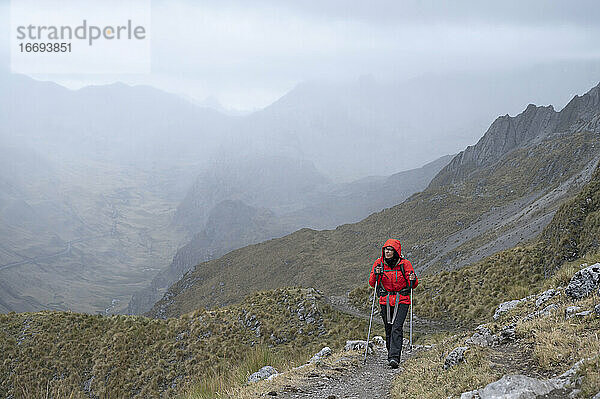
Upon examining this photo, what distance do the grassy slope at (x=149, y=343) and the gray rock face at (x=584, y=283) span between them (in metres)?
14.8

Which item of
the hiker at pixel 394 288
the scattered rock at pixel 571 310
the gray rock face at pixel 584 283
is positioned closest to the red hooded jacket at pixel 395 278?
the hiker at pixel 394 288

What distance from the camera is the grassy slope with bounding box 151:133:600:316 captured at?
78.2 m

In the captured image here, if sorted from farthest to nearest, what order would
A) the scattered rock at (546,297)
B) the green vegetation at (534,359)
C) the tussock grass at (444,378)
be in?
1. the scattered rock at (546,297)
2. the tussock grass at (444,378)
3. the green vegetation at (534,359)

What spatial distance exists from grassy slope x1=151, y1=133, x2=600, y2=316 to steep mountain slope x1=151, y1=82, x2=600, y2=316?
0.25 metres

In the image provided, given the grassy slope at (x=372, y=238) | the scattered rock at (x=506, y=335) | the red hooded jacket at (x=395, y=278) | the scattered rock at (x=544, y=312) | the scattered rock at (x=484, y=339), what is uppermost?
the red hooded jacket at (x=395, y=278)

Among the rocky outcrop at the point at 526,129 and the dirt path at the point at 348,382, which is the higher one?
the rocky outcrop at the point at 526,129

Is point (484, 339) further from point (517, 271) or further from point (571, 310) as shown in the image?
point (517, 271)

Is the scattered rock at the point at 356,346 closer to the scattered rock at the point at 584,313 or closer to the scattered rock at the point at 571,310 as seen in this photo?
the scattered rock at the point at 571,310

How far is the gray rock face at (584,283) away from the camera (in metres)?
9.45

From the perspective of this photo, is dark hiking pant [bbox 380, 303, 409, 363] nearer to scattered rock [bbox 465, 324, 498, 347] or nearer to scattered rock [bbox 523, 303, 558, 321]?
scattered rock [bbox 465, 324, 498, 347]

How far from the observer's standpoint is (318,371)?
Result: 11234 mm

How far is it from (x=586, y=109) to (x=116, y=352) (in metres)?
131

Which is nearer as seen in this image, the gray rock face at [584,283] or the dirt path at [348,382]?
the dirt path at [348,382]

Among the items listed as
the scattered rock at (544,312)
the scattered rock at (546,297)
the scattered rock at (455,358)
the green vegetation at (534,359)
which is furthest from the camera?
the scattered rock at (546,297)
